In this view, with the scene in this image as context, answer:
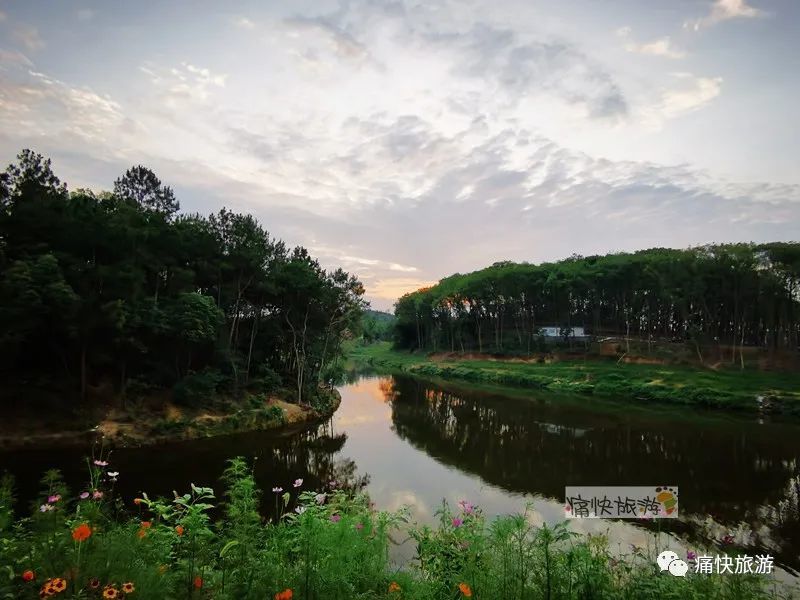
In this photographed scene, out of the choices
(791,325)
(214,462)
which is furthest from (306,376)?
(791,325)

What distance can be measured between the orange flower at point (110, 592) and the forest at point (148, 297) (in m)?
18.1

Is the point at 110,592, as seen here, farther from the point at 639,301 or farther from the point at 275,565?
the point at 639,301

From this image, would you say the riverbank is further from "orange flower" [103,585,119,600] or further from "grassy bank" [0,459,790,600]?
"orange flower" [103,585,119,600]

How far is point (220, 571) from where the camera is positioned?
446 cm

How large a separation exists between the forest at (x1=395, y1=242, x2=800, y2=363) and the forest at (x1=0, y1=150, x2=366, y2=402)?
3390 cm

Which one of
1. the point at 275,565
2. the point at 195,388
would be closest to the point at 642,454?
the point at 275,565

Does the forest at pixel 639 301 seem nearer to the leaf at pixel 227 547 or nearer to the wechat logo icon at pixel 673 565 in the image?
the wechat logo icon at pixel 673 565

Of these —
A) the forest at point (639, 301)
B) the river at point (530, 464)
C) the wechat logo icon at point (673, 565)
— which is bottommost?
the river at point (530, 464)

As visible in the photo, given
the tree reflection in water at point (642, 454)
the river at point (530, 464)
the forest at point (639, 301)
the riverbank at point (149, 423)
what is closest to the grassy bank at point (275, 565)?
the river at point (530, 464)

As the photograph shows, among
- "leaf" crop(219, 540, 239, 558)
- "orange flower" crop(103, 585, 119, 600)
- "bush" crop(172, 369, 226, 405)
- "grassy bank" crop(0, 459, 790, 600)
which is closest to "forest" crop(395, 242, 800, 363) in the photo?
"bush" crop(172, 369, 226, 405)

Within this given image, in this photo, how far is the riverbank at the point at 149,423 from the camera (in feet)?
60.1

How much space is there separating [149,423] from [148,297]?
5.98 metres

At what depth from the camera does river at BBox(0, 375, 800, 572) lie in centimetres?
1239

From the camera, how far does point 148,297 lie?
21922 millimetres
